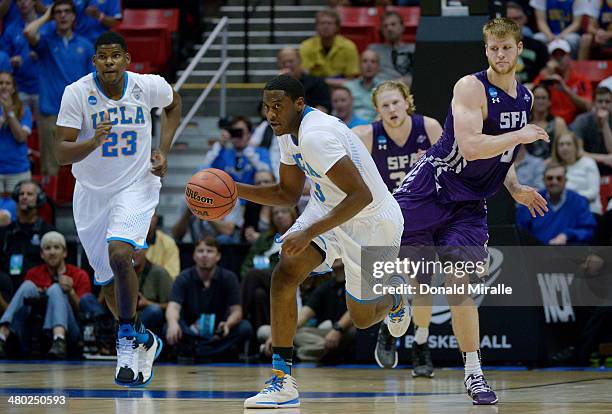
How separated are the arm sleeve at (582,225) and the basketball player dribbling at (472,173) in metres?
3.23

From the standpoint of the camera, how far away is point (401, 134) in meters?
8.73

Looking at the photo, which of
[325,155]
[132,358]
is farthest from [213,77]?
[325,155]

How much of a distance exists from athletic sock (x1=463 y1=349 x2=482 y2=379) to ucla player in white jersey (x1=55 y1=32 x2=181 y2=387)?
87.2 inches

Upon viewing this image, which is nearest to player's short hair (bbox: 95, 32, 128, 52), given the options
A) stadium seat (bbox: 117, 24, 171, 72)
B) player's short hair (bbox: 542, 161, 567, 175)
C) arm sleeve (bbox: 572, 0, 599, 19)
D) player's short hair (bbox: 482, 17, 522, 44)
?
player's short hair (bbox: 482, 17, 522, 44)

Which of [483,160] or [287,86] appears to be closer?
[287,86]

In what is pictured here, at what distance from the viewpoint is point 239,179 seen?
39.3ft

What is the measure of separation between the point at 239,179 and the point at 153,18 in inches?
171

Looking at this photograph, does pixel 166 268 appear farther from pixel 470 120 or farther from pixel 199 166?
pixel 470 120

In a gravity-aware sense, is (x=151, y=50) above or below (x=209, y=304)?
above

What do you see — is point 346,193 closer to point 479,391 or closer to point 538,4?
point 479,391

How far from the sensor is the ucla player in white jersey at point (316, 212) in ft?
19.4

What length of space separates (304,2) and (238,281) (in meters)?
6.36

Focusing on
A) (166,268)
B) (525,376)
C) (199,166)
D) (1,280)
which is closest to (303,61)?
(199,166)

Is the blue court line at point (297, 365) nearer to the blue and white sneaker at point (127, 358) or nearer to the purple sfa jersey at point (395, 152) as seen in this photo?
the purple sfa jersey at point (395, 152)
